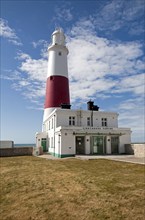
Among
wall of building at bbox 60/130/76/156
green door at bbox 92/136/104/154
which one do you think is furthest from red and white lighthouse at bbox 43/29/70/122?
green door at bbox 92/136/104/154

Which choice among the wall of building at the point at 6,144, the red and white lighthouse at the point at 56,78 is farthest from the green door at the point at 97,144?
the wall of building at the point at 6,144

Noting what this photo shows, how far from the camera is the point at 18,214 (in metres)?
6.20

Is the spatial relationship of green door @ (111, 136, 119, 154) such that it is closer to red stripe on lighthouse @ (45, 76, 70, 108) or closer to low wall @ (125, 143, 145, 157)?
low wall @ (125, 143, 145, 157)

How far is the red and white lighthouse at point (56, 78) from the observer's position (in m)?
30.3

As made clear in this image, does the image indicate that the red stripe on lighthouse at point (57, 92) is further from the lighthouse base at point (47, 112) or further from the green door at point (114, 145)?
the green door at point (114, 145)

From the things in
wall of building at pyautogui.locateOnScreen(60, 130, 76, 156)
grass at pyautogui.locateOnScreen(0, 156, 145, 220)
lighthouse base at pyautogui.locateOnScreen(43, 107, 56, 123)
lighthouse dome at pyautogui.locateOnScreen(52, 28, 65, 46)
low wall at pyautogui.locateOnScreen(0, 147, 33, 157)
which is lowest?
low wall at pyautogui.locateOnScreen(0, 147, 33, 157)

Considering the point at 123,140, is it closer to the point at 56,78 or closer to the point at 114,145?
the point at 114,145

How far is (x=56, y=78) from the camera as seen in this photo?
3075 centimetres

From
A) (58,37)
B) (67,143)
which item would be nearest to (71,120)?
(67,143)

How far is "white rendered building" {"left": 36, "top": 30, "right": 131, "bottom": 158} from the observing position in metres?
23.3

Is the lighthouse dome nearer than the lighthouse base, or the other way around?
the lighthouse base

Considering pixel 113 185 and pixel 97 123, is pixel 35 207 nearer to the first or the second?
pixel 113 185

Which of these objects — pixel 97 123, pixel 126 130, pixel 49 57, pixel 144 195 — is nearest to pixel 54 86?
pixel 49 57

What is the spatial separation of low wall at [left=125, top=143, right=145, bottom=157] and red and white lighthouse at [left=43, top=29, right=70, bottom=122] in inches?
426
